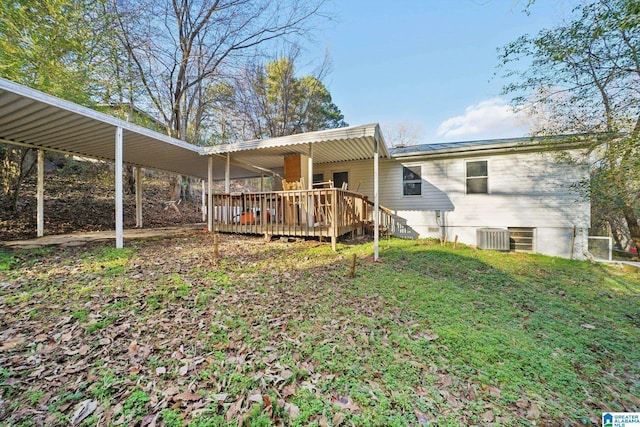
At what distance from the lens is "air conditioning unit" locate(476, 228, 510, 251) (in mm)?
8203

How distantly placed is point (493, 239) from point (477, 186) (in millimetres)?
1947

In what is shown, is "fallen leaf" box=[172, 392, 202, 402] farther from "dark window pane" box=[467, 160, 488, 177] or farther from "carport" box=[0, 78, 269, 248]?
"dark window pane" box=[467, 160, 488, 177]

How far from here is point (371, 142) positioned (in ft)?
23.3

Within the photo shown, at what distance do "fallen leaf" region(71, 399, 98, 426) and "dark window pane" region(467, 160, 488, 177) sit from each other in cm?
1050

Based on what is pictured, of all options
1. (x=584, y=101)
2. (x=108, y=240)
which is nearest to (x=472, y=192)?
(x=584, y=101)

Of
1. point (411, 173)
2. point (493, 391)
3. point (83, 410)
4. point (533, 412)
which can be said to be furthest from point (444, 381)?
point (411, 173)

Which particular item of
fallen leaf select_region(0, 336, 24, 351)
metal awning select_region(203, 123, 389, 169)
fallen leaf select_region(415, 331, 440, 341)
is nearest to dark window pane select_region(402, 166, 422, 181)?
metal awning select_region(203, 123, 389, 169)

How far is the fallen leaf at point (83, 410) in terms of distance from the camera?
177 centimetres

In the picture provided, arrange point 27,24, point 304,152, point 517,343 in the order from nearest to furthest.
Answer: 1. point 517,343
2. point 27,24
3. point 304,152

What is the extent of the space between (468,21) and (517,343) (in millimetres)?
8231

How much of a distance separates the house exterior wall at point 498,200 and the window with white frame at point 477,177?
0.40 feet

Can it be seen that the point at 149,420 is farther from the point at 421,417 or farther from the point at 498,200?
the point at 498,200

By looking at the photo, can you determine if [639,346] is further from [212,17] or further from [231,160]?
[212,17]

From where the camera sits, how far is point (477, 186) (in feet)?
29.3
